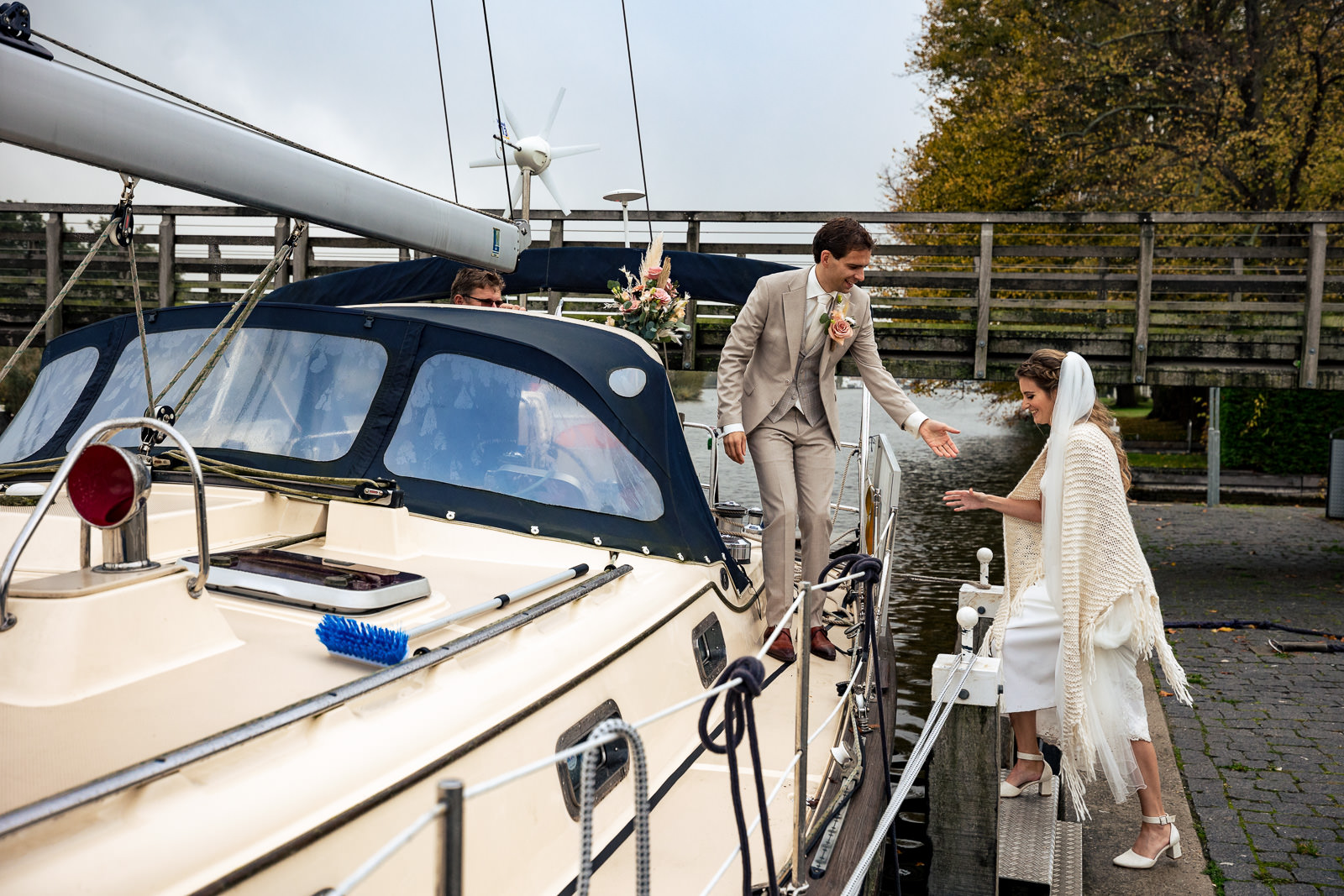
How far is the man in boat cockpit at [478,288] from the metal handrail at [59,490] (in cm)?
345

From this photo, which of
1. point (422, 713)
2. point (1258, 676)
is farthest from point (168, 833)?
point (1258, 676)

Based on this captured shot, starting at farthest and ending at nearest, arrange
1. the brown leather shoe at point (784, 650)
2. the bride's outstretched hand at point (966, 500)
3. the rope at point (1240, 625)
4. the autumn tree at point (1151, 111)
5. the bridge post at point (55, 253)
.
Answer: the autumn tree at point (1151, 111) < the bridge post at point (55, 253) < the rope at point (1240, 625) < the brown leather shoe at point (784, 650) < the bride's outstretched hand at point (966, 500)

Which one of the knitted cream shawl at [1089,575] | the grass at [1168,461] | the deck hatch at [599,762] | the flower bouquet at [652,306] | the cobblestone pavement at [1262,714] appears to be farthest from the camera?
the grass at [1168,461]

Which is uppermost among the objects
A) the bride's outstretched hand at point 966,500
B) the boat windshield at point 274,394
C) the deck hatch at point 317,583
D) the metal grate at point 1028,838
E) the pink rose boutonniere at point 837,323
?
the pink rose boutonniere at point 837,323

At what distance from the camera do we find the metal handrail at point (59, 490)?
176 centimetres

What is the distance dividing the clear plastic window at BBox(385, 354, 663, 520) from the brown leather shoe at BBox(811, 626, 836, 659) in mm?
1279

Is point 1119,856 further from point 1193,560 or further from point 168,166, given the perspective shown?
point 1193,560

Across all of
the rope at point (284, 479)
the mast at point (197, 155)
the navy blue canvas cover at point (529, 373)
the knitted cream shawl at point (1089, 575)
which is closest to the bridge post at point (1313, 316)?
the knitted cream shawl at point (1089, 575)

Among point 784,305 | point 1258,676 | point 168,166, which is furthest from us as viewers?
point 1258,676

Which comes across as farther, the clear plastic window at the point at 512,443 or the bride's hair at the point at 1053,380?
the bride's hair at the point at 1053,380

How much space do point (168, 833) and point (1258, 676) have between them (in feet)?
24.9

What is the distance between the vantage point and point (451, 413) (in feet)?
12.0

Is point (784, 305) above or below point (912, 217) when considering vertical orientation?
below

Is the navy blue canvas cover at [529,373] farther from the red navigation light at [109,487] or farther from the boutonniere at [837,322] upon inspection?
the red navigation light at [109,487]
